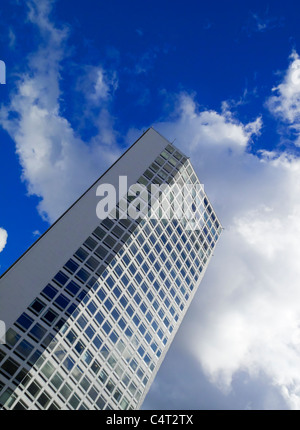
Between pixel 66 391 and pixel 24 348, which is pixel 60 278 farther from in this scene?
pixel 66 391

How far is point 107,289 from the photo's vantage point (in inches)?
1980

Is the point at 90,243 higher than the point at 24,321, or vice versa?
the point at 90,243

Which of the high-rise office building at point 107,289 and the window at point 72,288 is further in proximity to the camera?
the window at point 72,288

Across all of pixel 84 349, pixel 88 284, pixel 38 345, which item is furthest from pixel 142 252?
pixel 38 345

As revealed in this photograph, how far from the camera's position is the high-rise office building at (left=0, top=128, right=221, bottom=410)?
39.8 m

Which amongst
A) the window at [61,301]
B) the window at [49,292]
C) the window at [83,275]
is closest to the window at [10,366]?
the window at [61,301]

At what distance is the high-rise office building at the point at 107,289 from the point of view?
130 feet

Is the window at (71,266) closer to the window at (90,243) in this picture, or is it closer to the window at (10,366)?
the window at (90,243)

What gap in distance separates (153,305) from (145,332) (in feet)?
17.6

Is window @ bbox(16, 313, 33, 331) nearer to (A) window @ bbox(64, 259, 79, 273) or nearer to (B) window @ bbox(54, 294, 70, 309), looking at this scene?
(B) window @ bbox(54, 294, 70, 309)

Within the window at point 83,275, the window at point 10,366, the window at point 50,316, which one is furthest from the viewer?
the window at point 83,275

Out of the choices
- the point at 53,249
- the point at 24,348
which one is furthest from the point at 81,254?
the point at 24,348

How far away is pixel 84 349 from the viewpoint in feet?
145

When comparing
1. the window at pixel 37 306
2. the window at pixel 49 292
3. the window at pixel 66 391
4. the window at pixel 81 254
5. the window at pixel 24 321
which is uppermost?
the window at pixel 81 254
